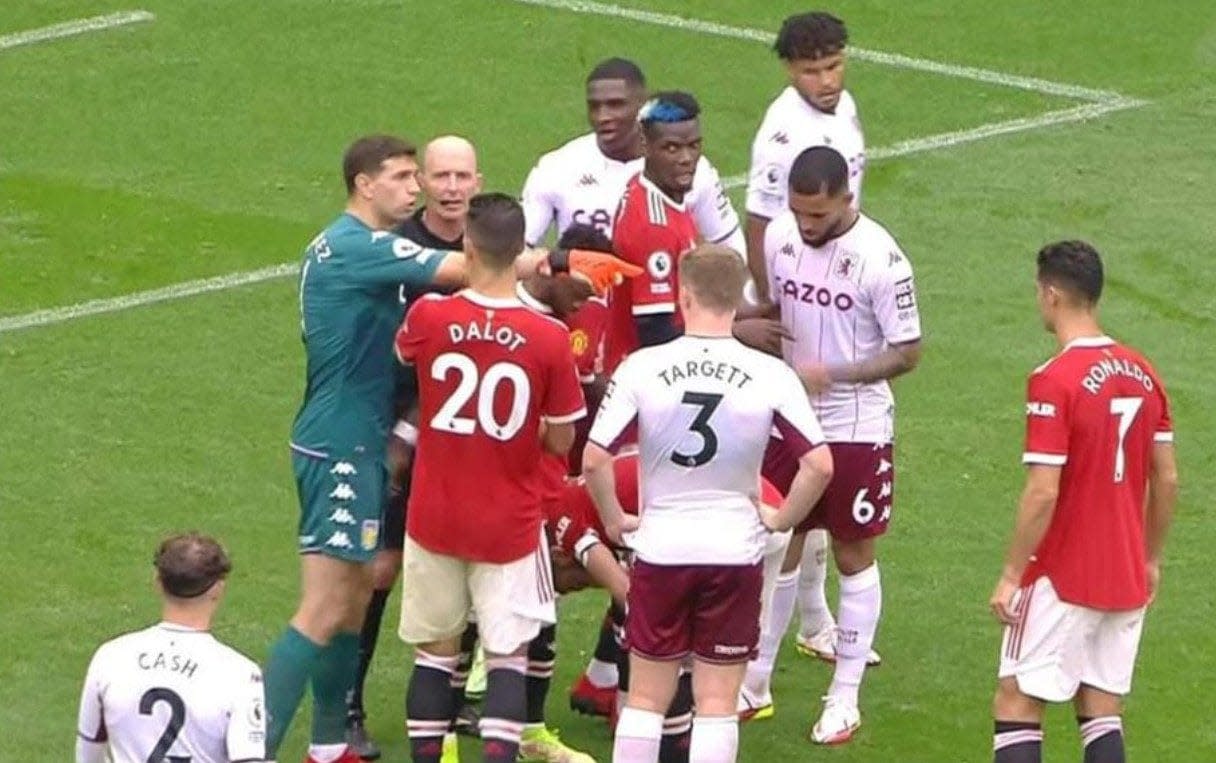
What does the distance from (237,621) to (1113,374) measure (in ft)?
13.1

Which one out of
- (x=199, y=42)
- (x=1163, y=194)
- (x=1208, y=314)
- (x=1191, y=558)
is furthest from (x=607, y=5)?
(x=1191, y=558)

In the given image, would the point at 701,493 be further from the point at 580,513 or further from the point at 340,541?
the point at 340,541

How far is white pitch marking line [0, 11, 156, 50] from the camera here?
18.5 metres

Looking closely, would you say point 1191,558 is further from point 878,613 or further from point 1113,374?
point 1113,374

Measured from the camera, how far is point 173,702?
7465 millimetres

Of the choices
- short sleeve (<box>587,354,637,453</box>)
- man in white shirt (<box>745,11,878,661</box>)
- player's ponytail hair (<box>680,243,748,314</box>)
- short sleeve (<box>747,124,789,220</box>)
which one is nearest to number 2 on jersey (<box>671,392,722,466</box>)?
short sleeve (<box>587,354,637,453</box>)

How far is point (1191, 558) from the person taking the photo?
→ 11586 millimetres

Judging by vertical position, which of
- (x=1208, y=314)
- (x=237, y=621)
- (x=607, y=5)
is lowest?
(x=237, y=621)

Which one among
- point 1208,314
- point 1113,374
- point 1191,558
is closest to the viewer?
point 1113,374

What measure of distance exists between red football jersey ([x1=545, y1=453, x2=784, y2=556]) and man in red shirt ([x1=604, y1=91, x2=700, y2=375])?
939 millimetres

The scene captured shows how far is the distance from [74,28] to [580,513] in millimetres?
10263

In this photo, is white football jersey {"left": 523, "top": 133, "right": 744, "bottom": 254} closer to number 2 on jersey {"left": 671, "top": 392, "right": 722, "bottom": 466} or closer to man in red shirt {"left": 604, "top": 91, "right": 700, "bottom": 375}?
man in red shirt {"left": 604, "top": 91, "right": 700, "bottom": 375}

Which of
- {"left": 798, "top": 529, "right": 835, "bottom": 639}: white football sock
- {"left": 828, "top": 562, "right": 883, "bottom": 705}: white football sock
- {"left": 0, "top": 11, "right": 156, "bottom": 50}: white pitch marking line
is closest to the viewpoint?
{"left": 828, "top": 562, "right": 883, "bottom": 705}: white football sock

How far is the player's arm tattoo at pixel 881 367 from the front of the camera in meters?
9.84
